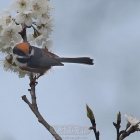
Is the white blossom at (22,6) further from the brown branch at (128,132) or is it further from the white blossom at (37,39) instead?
the brown branch at (128,132)

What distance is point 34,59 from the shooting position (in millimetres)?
4992

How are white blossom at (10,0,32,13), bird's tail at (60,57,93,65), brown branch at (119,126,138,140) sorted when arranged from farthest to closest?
white blossom at (10,0,32,13) → bird's tail at (60,57,93,65) → brown branch at (119,126,138,140)

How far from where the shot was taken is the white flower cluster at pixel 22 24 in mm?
5312

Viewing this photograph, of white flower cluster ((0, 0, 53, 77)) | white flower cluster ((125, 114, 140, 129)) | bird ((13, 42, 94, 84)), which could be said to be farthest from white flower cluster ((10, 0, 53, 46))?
white flower cluster ((125, 114, 140, 129))

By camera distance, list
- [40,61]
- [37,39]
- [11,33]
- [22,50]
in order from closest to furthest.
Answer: [22,50]
[40,61]
[11,33]
[37,39]

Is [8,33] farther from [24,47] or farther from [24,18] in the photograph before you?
[24,47]

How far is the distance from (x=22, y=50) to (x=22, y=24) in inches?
27.3

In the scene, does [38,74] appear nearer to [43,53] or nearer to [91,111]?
[43,53]

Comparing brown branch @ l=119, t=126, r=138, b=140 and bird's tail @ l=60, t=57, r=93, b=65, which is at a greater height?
bird's tail @ l=60, t=57, r=93, b=65

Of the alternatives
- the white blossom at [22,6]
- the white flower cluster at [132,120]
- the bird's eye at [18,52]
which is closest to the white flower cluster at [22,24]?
the white blossom at [22,6]

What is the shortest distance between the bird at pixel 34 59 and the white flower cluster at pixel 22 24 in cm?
43

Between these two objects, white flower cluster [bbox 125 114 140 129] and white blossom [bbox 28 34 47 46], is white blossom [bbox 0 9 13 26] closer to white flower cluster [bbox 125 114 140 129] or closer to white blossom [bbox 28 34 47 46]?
white blossom [bbox 28 34 47 46]

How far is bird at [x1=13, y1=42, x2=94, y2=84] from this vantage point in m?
4.84

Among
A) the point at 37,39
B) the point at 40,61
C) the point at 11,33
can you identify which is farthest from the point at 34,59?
the point at 37,39
